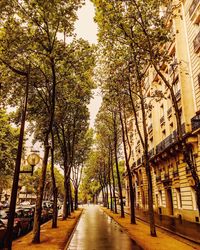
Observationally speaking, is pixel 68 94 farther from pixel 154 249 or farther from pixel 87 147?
pixel 87 147

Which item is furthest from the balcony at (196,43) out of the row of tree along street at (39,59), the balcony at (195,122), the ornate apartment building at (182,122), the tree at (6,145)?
the tree at (6,145)

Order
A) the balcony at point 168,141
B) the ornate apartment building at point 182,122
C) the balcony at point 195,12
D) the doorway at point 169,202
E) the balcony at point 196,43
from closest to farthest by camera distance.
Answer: the balcony at point 196,43, the balcony at point 195,12, the ornate apartment building at point 182,122, the balcony at point 168,141, the doorway at point 169,202

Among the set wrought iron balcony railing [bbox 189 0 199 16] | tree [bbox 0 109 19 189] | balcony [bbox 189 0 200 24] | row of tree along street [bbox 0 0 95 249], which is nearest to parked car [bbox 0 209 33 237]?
row of tree along street [bbox 0 0 95 249]

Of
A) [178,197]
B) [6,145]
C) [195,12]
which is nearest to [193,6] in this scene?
[195,12]

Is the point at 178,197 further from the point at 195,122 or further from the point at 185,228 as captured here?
the point at 195,122

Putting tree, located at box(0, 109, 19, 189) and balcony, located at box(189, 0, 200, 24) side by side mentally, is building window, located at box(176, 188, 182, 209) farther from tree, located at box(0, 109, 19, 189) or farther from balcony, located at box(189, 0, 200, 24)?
tree, located at box(0, 109, 19, 189)

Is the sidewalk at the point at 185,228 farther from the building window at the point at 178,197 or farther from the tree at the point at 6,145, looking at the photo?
the tree at the point at 6,145

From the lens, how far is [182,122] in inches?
914

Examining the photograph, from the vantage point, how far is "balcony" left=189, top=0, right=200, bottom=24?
19681 millimetres

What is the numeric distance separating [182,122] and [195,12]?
32.3 ft

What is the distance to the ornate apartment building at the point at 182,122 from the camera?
20016 millimetres

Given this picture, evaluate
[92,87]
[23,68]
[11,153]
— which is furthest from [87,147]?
[23,68]

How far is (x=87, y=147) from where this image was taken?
36719 mm

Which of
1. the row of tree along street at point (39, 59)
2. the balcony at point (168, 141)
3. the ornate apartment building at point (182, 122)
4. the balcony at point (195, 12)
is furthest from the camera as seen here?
the balcony at point (168, 141)
